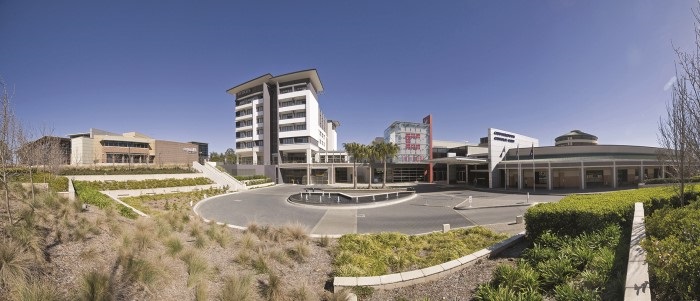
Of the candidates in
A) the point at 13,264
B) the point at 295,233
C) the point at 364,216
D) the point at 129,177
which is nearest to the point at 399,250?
the point at 295,233

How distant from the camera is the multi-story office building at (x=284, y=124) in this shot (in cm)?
5619

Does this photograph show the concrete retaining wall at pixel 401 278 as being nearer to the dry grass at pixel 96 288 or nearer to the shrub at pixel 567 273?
the shrub at pixel 567 273

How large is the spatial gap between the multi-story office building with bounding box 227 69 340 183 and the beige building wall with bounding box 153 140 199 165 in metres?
29.8

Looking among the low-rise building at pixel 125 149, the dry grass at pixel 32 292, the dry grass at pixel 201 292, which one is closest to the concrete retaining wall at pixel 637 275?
the dry grass at pixel 201 292

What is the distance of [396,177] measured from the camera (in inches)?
2114

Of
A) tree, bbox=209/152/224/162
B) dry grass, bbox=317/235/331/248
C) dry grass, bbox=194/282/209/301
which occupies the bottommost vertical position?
dry grass, bbox=317/235/331/248

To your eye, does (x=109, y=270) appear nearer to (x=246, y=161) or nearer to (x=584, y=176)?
(x=584, y=176)

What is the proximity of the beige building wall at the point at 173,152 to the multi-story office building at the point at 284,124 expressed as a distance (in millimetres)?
29835

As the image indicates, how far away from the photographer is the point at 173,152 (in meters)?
80.9

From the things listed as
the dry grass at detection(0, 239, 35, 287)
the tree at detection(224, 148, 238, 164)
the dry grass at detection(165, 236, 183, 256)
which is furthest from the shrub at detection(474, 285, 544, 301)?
the tree at detection(224, 148, 238, 164)

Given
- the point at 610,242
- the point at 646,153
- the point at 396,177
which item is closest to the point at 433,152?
the point at 396,177

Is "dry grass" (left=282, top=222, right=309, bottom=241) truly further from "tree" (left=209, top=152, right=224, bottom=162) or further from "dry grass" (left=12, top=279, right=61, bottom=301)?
"tree" (left=209, top=152, right=224, bottom=162)

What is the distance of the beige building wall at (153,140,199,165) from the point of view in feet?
250

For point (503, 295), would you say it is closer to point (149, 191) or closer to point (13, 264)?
point (13, 264)
